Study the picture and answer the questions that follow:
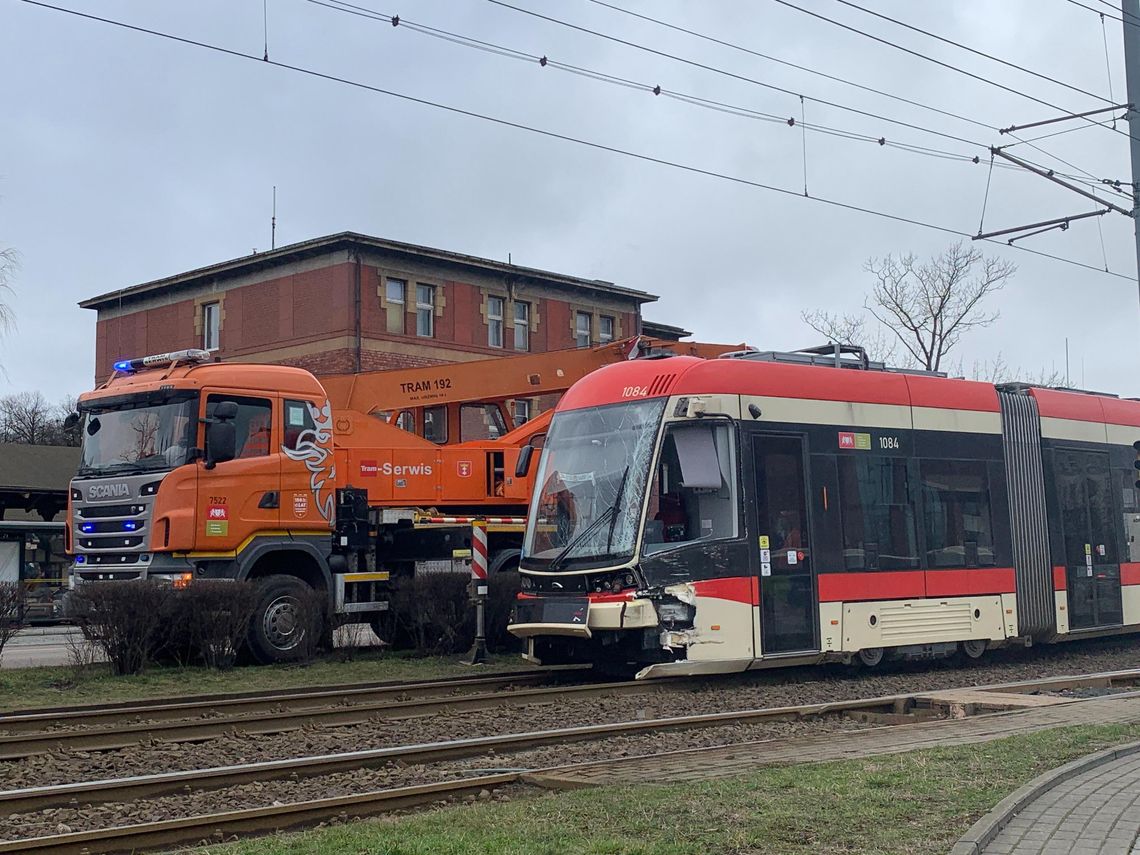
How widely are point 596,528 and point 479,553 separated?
377 centimetres

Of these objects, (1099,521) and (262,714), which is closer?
(262,714)

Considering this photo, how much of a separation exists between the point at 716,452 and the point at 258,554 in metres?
6.32

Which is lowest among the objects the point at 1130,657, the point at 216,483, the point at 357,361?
the point at 1130,657

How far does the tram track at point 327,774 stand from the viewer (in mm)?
6969

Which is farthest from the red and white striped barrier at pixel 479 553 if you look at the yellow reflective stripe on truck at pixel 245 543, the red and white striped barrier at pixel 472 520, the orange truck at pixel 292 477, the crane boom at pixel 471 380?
the crane boom at pixel 471 380

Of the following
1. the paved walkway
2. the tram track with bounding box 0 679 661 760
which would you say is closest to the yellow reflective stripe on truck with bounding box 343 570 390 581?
the tram track with bounding box 0 679 661 760

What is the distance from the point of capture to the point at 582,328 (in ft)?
174

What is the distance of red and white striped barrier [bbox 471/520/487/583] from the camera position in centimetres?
1713

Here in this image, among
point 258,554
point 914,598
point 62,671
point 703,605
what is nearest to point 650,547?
point 703,605

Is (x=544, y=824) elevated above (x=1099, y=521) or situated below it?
below

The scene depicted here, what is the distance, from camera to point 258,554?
649 inches

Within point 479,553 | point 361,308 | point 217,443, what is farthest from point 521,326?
point 217,443

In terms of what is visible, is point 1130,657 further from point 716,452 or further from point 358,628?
point 358,628

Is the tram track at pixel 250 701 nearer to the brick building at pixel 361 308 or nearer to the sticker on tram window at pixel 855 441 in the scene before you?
the sticker on tram window at pixel 855 441
